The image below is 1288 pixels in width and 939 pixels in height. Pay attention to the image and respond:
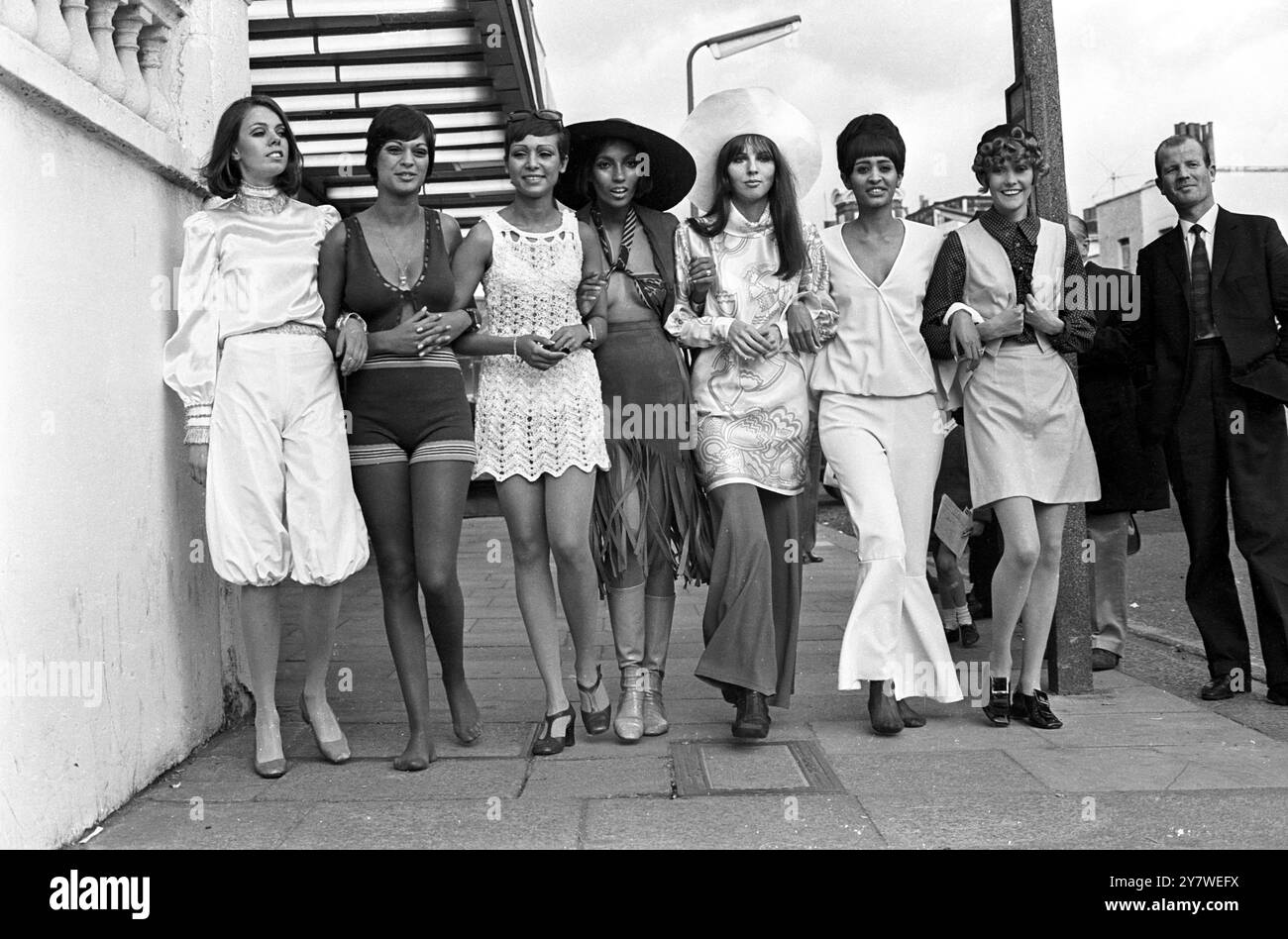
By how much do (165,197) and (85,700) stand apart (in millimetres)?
1767

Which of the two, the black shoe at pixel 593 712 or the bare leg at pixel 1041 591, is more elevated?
the bare leg at pixel 1041 591

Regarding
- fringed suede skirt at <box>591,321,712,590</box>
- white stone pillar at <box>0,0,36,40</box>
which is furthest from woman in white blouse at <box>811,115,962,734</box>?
white stone pillar at <box>0,0,36,40</box>

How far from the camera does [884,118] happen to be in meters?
4.82

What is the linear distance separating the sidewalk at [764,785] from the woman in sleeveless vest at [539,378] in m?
0.50

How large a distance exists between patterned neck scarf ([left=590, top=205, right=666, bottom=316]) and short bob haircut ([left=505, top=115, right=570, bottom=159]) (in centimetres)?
33

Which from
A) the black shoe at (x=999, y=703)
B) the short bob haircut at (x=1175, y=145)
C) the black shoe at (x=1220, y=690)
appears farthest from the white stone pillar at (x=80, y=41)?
the black shoe at (x=1220, y=690)

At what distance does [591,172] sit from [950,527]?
2.82 metres

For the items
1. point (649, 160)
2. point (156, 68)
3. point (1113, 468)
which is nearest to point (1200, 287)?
point (1113, 468)

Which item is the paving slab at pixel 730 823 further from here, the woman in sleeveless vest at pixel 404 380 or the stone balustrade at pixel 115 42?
the stone balustrade at pixel 115 42

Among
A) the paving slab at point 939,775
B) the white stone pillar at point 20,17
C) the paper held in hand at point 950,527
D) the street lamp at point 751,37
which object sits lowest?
the paving slab at point 939,775

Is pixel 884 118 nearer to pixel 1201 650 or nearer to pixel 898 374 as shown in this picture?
pixel 898 374

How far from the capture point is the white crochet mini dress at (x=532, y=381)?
455 cm

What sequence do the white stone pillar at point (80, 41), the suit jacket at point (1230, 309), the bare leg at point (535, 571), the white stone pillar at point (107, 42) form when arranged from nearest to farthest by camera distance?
the white stone pillar at point (80, 41)
the white stone pillar at point (107, 42)
the bare leg at point (535, 571)
the suit jacket at point (1230, 309)

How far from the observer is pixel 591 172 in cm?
483
